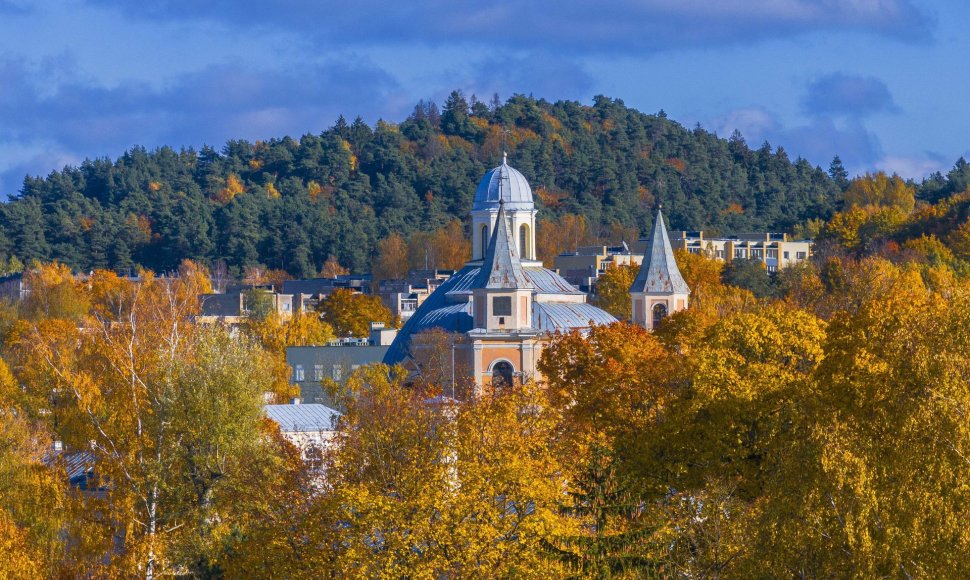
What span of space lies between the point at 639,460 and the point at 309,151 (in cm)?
15075

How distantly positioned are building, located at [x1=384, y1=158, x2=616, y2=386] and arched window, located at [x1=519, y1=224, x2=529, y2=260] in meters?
0.43

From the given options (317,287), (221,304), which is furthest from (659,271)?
(317,287)

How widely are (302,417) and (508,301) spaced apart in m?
14.5

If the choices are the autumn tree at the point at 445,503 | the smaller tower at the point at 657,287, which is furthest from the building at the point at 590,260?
the autumn tree at the point at 445,503

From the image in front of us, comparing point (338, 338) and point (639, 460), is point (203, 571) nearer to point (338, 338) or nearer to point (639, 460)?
point (639, 460)

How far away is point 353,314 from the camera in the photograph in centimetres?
12812

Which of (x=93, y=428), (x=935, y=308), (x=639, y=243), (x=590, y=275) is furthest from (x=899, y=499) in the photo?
(x=639, y=243)

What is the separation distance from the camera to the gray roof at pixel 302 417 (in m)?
63.2

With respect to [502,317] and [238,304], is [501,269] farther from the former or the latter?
[238,304]

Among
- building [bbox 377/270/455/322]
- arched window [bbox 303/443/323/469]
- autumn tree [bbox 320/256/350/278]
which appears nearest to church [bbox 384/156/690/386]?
arched window [bbox 303/443/323/469]

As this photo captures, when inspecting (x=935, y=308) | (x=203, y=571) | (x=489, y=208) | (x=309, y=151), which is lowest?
(x=203, y=571)

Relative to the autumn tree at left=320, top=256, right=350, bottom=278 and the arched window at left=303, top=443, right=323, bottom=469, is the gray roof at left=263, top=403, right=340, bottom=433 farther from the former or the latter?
the autumn tree at left=320, top=256, right=350, bottom=278

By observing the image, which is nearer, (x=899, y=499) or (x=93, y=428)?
(x=899, y=499)

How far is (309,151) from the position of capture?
19412cm
